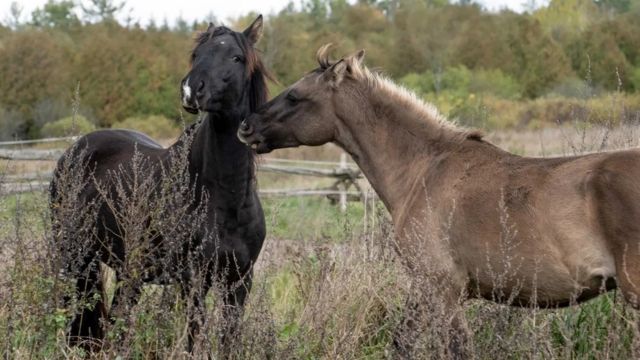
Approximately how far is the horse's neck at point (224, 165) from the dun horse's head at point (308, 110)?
134 millimetres

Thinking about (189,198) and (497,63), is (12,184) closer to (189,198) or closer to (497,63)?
(189,198)

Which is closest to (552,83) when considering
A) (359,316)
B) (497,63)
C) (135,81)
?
(497,63)

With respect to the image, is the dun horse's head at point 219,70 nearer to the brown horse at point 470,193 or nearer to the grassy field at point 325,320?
the brown horse at point 470,193

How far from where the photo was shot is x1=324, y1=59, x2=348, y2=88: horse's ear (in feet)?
16.8

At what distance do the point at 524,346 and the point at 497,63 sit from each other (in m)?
40.7

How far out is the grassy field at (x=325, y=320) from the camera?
163 inches

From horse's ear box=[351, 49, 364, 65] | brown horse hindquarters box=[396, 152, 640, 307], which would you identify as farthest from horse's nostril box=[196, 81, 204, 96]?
brown horse hindquarters box=[396, 152, 640, 307]

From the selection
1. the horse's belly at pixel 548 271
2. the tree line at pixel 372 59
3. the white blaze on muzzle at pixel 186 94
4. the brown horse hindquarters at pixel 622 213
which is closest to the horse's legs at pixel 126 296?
the white blaze on muzzle at pixel 186 94

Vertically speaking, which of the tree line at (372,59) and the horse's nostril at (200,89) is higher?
the tree line at (372,59)


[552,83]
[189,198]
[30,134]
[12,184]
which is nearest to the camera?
[189,198]

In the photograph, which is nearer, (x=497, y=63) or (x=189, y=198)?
(x=189, y=198)

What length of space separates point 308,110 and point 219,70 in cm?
63

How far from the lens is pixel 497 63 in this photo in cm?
4325

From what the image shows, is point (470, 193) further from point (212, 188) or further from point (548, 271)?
point (212, 188)
